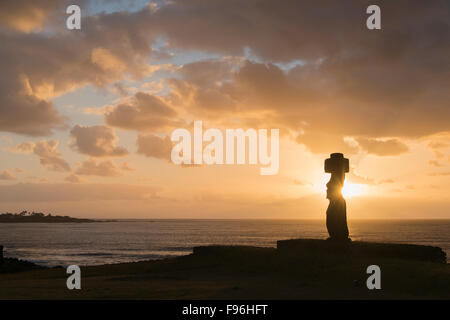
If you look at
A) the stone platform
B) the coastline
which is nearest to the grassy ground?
the coastline

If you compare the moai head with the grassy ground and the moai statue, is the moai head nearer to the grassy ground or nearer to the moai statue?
the moai statue

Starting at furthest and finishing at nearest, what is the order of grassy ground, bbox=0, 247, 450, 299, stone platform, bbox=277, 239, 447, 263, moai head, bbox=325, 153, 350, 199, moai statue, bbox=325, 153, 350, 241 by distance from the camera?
moai head, bbox=325, 153, 350, 199, moai statue, bbox=325, 153, 350, 241, stone platform, bbox=277, 239, 447, 263, grassy ground, bbox=0, 247, 450, 299

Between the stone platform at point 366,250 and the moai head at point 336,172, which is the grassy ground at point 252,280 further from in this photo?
the moai head at point 336,172

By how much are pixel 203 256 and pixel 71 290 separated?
1045cm

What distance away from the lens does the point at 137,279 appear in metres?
16.9

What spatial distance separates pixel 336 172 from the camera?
881 inches

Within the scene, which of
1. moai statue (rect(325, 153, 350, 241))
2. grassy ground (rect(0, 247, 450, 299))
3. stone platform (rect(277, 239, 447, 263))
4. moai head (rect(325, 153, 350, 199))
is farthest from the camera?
moai head (rect(325, 153, 350, 199))

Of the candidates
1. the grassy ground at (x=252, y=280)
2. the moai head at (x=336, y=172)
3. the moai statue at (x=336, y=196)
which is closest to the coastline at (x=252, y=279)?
the grassy ground at (x=252, y=280)

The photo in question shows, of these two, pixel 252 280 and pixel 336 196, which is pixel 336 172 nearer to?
pixel 336 196

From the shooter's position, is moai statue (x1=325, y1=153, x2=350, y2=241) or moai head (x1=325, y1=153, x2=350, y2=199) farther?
moai head (x1=325, y1=153, x2=350, y2=199)

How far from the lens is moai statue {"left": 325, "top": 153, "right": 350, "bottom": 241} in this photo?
22.2 meters

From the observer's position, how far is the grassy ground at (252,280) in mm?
13109
